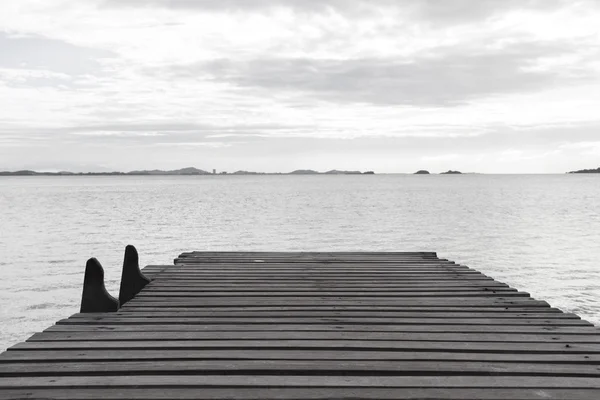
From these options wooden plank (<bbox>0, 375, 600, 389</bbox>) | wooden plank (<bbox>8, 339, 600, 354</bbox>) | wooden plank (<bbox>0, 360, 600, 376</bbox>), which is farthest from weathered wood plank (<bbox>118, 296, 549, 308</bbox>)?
wooden plank (<bbox>0, 375, 600, 389</bbox>)

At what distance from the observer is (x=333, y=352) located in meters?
4.29

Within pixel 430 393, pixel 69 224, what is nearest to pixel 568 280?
pixel 430 393

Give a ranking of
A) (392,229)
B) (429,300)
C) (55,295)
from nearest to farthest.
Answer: (429,300), (55,295), (392,229)

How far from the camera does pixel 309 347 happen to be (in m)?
4.38

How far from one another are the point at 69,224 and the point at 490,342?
36594 mm

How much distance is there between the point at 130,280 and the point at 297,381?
3.83 metres

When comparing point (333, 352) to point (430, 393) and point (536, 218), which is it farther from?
point (536, 218)

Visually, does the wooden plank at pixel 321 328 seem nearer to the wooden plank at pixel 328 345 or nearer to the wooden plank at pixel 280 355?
the wooden plank at pixel 328 345

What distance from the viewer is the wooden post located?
685 centimetres

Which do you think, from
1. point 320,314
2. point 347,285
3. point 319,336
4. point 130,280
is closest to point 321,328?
point 319,336

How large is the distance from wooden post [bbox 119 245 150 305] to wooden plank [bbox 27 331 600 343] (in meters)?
2.08

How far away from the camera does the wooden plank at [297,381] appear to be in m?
3.61

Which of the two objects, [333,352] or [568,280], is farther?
[568,280]

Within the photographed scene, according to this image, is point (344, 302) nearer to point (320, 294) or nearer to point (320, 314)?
point (320, 294)
